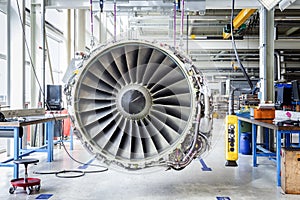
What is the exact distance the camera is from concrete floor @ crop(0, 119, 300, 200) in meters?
3.14

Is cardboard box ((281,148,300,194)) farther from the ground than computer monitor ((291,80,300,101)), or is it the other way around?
computer monitor ((291,80,300,101))

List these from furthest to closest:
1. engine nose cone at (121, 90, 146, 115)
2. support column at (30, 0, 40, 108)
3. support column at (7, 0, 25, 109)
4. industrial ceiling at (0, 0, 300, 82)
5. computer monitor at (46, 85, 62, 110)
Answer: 1. support column at (30, 0, 40, 108)
2. computer monitor at (46, 85, 62, 110)
3. support column at (7, 0, 25, 109)
4. industrial ceiling at (0, 0, 300, 82)
5. engine nose cone at (121, 90, 146, 115)

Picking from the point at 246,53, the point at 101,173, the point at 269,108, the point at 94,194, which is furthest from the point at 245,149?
the point at 246,53

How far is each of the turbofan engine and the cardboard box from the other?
155cm

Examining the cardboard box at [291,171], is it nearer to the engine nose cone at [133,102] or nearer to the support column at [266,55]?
the engine nose cone at [133,102]

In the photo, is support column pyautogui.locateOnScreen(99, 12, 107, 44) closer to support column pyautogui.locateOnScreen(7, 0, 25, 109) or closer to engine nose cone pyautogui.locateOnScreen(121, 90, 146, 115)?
engine nose cone pyautogui.locateOnScreen(121, 90, 146, 115)

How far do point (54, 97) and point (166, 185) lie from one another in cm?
274

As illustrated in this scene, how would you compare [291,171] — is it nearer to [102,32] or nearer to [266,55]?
[266,55]

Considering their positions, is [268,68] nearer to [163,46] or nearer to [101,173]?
[101,173]

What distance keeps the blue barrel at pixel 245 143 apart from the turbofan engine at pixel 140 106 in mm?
3765

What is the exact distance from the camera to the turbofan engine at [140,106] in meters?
1.86

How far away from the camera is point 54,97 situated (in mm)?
5484

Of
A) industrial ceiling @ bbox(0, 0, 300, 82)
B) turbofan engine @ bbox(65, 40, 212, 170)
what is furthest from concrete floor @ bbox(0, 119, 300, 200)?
industrial ceiling @ bbox(0, 0, 300, 82)

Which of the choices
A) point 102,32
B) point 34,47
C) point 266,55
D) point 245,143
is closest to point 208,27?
point 266,55
